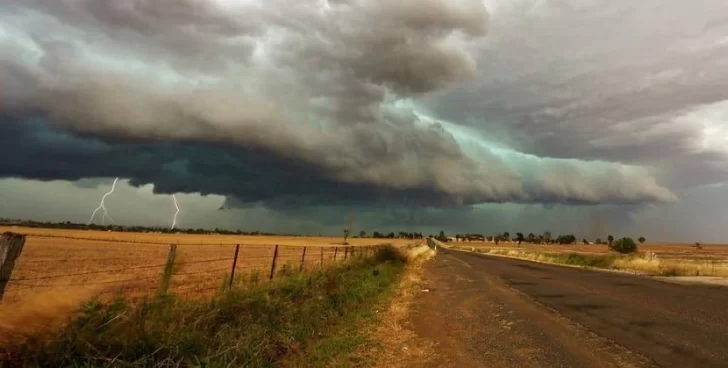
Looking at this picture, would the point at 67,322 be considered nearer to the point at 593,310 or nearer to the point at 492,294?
the point at 593,310

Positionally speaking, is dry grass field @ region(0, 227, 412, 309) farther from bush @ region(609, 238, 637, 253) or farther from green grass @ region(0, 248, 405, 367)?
bush @ region(609, 238, 637, 253)

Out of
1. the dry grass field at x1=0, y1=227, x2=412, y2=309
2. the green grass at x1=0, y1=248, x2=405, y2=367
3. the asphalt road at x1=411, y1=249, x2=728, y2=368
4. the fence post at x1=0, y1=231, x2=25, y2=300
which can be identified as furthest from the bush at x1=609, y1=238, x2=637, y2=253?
the fence post at x1=0, y1=231, x2=25, y2=300

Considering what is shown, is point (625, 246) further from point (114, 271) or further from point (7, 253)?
point (7, 253)

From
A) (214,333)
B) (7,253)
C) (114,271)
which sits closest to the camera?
(7,253)

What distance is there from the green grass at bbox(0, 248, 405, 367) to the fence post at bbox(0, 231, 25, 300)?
1.03 metres

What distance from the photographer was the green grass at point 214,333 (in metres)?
5.91

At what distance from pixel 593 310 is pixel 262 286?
975 cm

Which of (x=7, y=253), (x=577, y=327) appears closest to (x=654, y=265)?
(x=577, y=327)

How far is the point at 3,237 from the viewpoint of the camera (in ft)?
20.0

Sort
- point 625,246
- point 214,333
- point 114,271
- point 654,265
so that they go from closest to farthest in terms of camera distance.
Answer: point 214,333 < point 114,271 < point 654,265 < point 625,246

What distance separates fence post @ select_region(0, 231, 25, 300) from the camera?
19.8 feet

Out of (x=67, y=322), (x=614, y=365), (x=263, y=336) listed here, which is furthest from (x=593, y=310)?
(x=67, y=322)

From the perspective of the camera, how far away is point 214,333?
8219 millimetres

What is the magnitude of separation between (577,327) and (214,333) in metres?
8.46
